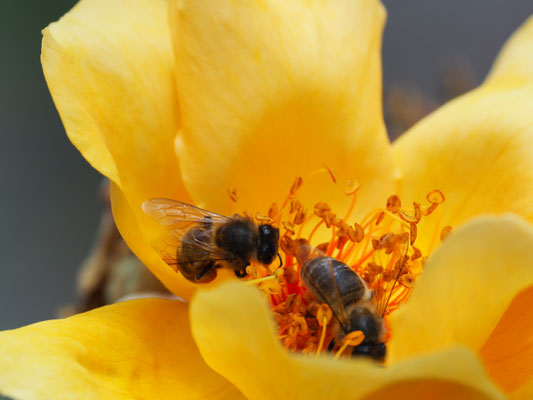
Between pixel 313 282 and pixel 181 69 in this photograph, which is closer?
pixel 313 282

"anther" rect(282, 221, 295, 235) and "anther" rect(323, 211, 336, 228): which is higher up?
"anther" rect(323, 211, 336, 228)

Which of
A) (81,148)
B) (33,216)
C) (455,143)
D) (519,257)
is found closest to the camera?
(519,257)

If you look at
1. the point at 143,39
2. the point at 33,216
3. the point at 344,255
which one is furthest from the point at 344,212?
the point at 33,216

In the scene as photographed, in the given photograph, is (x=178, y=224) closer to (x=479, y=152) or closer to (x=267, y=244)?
(x=267, y=244)

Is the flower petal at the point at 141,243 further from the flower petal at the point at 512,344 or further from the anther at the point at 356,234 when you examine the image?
the flower petal at the point at 512,344

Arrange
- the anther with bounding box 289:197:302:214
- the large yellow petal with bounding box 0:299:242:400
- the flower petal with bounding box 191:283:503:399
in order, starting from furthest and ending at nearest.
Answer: the anther with bounding box 289:197:302:214 < the large yellow petal with bounding box 0:299:242:400 < the flower petal with bounding box 191:283:503:399

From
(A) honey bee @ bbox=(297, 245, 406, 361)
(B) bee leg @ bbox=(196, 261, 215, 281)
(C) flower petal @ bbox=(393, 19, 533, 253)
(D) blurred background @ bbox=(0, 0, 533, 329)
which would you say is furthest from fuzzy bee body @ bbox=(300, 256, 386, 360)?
(D) blurred background @ bbox=(0, 0, 533, 329)

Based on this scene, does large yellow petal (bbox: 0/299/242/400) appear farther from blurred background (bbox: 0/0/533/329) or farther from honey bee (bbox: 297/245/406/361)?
blurred background (bbox: 0/0/533/329)

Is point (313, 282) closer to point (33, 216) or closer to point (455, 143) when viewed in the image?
point (455, 143)
